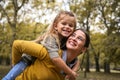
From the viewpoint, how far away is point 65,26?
234 centimetres

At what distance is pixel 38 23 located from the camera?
90.4ft

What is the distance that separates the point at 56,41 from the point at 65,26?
18cm

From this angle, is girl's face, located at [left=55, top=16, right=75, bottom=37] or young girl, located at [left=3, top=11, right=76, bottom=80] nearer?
young girl, located at [left=3, top=11, right=76, bottom=80]

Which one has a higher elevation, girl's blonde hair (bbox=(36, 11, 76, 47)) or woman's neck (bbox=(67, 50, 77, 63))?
girl's blonde hair (bbox=(36, 11, 76, 47))

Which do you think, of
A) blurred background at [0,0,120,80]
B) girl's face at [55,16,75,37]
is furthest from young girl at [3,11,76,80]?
blurred background at [0,0,120,80]

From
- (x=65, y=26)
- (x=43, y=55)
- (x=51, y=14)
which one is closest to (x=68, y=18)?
(x=65, y=26)

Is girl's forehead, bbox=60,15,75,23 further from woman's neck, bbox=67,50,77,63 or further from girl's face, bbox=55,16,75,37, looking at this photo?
woman's neck, bbox=67,50,77,63

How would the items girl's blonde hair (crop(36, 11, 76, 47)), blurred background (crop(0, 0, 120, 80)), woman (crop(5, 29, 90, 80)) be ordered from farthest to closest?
1. blurred background (crop(0, 0, 120, 80))
2. girl's blonde hair (crop(36, 11, 76, 47))
3. woman (crop(5, 29, 90, 80))

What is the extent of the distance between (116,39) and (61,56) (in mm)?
30820

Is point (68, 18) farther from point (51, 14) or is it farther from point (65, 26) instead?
point (51, 14)

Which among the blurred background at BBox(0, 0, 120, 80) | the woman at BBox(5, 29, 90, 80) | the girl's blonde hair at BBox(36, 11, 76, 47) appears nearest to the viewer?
the woman at BBox(5, 29, 90, 80)

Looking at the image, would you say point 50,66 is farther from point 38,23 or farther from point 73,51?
point 38,23

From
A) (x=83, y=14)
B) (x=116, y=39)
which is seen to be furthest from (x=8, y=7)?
(x=116, y=39)

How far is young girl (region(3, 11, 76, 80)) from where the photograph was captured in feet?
7.09
